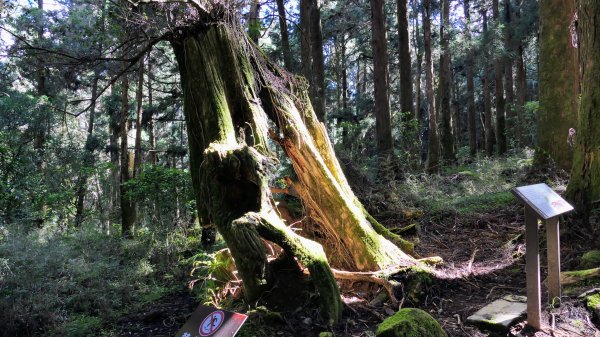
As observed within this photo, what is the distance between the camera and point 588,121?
5266 millimetres

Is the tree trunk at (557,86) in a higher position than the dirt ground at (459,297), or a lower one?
higher

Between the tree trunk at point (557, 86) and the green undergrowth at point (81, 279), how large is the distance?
7.57 metres

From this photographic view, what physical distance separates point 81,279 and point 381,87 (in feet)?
32.3

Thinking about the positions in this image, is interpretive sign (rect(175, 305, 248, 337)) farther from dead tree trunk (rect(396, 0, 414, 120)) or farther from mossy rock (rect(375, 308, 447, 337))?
dead tree trunk (rect(396, 0, 414, 120))

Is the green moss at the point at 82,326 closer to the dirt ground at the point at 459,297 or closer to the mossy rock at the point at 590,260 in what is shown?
the dirt ground at the point at 459,297

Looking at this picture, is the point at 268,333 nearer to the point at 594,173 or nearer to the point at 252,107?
the point at 252,107

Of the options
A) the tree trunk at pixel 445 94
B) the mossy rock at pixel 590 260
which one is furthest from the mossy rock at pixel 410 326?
the tree trunk at pixel 445 94

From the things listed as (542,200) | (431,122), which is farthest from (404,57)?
(542,200)

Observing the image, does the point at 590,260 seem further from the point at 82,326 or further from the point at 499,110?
the point at 499,110

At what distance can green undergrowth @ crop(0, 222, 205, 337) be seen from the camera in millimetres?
4977

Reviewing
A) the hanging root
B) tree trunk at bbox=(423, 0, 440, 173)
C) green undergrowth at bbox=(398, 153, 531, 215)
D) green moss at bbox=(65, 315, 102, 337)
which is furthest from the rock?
tree trunk at bbox=(423, 0, 440, 173)

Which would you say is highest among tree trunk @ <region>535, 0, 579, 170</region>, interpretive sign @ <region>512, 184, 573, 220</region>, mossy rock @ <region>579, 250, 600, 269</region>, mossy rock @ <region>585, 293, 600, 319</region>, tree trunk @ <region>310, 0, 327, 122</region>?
tree trunk @ <region>310, 0, 327, 122</region>

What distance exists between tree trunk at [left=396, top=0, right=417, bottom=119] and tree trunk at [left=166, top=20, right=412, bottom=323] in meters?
9.52

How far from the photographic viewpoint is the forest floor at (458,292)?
355 cm
